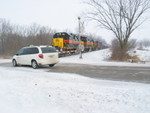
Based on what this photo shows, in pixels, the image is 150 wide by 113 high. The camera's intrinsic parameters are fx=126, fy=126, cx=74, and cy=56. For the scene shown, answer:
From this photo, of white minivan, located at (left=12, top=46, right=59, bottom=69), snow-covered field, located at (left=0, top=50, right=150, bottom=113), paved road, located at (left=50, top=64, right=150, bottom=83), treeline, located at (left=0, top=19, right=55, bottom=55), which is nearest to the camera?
snow-covered field, located at (left=0, top=50, right=150, bottom=113)

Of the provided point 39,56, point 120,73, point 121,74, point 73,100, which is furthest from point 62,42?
point 73,100

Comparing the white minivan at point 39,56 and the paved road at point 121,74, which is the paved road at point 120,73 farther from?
the white minivan at point 39,56

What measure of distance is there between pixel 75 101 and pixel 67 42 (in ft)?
63.2

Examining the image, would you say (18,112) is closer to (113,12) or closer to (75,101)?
(75,101)

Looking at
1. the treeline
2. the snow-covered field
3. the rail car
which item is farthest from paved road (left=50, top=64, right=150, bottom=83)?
the treeline

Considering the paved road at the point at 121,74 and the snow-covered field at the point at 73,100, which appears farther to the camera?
the paved road at the point at 121,74

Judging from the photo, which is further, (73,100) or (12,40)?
(12,40)

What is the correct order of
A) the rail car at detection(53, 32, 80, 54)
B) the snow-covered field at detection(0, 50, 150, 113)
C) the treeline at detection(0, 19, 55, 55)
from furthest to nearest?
the treeline at detection(0, 19, 55, 55) → the rail car at detection(53, 32, 80, 54) → the snow-covered field at detection(0, 50, 150, 113)

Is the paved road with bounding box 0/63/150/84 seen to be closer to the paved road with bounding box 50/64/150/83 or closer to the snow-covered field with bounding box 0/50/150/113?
the paved road with bounding box 50/64/150/83

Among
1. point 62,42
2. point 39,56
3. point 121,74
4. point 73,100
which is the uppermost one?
point 62,42

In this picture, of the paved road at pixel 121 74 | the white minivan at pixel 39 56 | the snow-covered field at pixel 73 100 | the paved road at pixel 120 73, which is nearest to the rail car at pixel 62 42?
the white minivan at pixel 39 56

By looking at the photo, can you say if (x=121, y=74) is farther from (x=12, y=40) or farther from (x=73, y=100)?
(x=12, y=40)

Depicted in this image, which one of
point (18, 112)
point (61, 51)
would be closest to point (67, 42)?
point (61, 51)

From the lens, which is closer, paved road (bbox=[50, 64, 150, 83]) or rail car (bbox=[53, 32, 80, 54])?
paved road (bbox=[50, 64, 150, 83])
